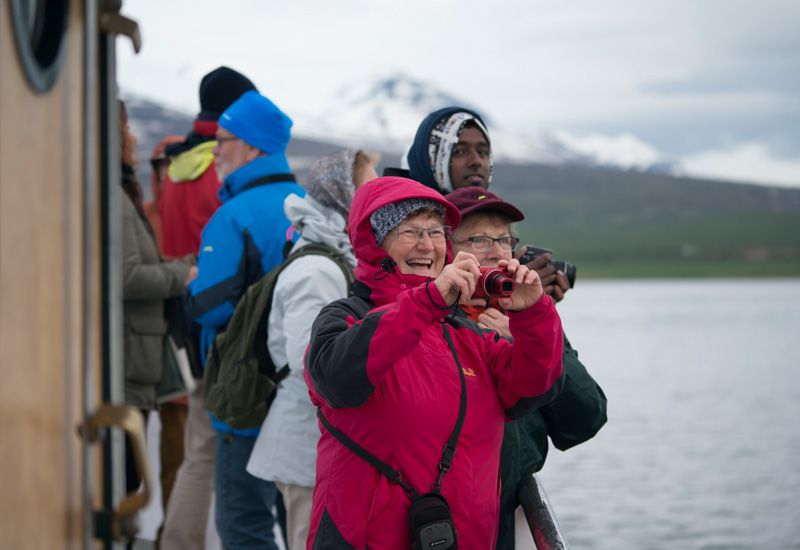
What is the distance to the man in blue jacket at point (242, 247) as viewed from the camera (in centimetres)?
490

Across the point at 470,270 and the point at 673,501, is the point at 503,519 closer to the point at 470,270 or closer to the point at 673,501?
the point at 470,270

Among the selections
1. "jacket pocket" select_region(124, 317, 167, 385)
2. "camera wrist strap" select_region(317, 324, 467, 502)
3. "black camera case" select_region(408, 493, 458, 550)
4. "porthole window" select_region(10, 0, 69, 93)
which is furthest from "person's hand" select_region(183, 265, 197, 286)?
"porthole window" select_region(10, 0, 69, 93)

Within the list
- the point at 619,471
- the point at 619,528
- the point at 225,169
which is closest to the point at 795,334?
the point at 619,471

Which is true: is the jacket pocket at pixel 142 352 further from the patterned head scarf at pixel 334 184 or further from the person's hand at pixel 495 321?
the person's hand at pixel 495 321

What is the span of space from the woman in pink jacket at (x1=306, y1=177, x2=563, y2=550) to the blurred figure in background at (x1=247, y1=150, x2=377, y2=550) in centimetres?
106

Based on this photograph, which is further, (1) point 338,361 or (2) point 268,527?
(2) point 268,527

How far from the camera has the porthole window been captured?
1.57 metres

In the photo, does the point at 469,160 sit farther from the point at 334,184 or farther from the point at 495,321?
the point at 495,321

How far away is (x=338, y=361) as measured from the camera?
9.59 ft

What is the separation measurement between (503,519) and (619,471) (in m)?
11.6

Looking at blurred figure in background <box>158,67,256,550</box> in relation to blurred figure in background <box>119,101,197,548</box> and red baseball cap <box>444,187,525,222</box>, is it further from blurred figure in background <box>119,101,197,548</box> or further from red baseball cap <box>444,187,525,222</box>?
red baseball cap <box>444,187,525,222</box>

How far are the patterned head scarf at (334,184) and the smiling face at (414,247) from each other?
4.44 ft

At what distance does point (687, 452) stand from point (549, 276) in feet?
43.9

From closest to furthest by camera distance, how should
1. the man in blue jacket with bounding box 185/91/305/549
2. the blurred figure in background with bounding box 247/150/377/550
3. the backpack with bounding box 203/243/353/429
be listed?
the blurred figure in background with bounding box 247/150/377/550
the backpack with bounding box 203/243/353/429
the man in blue jacket with bounding box 185/91/305/549
